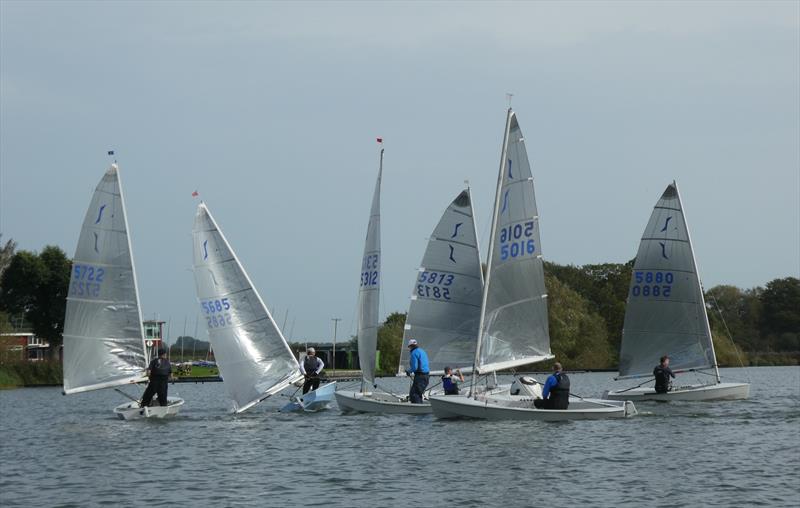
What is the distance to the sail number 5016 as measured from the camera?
2794cm

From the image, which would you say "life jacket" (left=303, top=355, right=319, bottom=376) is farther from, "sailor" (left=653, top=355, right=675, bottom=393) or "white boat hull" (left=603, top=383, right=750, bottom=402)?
"sailor" (left=653, top=355, right=675, bottom=393)

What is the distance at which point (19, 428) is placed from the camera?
3133 cm

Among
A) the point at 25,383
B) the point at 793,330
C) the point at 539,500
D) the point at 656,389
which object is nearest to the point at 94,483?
the point at 539,500

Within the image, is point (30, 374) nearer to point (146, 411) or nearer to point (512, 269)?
point (146, 411)

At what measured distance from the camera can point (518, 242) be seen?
91.7 ft

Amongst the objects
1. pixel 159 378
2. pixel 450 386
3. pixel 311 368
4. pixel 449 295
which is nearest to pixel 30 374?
pixel 311 368

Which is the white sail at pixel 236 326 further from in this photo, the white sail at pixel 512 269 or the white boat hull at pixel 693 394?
the white boat hull at pixel 693 394

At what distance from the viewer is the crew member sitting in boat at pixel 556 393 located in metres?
25.2

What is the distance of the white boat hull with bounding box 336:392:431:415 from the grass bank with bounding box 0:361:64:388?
34884mm

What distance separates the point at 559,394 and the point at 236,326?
9.47 m

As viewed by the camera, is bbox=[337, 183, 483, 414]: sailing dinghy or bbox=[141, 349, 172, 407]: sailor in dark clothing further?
bbox=[337, 183, 483, 414]: sailing dinghy

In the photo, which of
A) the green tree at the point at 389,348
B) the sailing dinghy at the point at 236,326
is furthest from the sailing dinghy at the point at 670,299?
the green tree at the point at 389,348

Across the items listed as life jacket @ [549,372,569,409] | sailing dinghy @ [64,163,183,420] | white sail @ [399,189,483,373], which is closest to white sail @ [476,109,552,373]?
life jacket @ [549,372,569,409]

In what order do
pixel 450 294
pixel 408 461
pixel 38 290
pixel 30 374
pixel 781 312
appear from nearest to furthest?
pixel 408 461 → pixel 450 294 → pixel 30 374 → pixel 38 290 → pixel 781 312
